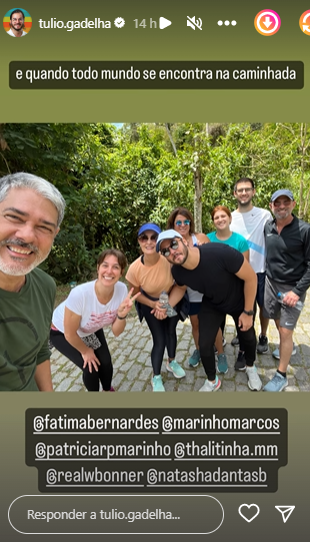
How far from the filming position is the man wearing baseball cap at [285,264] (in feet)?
9.44

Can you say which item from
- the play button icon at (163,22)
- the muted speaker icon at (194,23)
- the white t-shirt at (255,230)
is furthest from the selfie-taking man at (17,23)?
the white t-shirt at (255,230)

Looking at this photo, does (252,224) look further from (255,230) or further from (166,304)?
(166,304)

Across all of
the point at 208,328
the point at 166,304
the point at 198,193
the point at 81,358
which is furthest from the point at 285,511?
the point at 198,193

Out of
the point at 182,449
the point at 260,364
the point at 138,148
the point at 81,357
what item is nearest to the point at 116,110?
the point at 182,449

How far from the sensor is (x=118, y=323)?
279 cm

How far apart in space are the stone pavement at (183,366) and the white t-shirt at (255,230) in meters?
1.31

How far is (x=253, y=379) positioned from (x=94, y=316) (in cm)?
196

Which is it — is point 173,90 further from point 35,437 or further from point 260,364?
point 260,364

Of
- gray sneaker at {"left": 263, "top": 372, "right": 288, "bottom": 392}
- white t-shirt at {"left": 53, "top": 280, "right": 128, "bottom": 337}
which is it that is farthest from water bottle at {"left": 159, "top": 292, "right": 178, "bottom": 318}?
gray sneaker at {"left": 263, "top": 372, "right": 288, "bottom": 392}

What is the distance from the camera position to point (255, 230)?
11.3 ft

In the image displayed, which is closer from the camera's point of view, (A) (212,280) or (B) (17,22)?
(B) (17,22)

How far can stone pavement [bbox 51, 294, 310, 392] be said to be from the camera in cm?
347

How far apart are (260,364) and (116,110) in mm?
3427

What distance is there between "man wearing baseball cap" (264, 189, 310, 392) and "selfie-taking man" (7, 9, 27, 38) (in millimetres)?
2386
